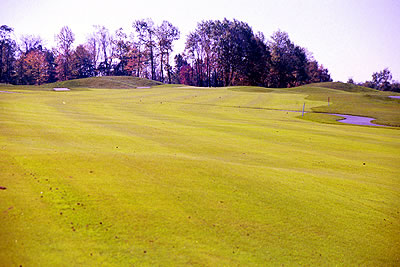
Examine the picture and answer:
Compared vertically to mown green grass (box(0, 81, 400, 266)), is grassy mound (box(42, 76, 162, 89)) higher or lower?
higher

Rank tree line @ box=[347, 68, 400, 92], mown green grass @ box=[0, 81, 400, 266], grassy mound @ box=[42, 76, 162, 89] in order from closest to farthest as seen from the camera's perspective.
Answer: mown green grass @ box=[0, 81, 400, 266] → grassy mound @ box=[42, 76, 162, 89] → tree line @ box=[347, 68, 400, 92]

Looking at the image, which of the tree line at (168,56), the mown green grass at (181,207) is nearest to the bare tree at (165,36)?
the tree line at (168,56)

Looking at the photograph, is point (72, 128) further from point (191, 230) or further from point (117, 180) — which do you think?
point (191, 230)

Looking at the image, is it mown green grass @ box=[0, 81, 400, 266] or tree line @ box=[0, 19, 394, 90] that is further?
tree line @ box=[0, 19, 394, 90]

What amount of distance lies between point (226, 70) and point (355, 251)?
3859 inches

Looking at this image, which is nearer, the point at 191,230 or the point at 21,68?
the point at 191,230

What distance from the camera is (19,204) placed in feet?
13.9

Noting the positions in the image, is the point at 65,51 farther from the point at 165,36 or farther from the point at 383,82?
the point at 383,82

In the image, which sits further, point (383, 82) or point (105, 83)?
point (383, 82)

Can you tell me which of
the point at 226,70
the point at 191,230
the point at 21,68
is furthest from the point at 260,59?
the point at 191,230

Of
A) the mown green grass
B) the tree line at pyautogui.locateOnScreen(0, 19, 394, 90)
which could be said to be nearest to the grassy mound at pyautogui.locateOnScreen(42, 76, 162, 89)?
the tree line at pyautogui.locateOnScreen(0, 19, 394, 90)

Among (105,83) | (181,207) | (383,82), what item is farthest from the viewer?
(383,82)

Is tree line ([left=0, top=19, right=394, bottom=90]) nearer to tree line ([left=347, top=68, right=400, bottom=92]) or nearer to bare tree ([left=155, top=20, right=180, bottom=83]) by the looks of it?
bare tree ([left=155, top=20, right=180, bottom=83])

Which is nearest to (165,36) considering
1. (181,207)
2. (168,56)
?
(168,56)
